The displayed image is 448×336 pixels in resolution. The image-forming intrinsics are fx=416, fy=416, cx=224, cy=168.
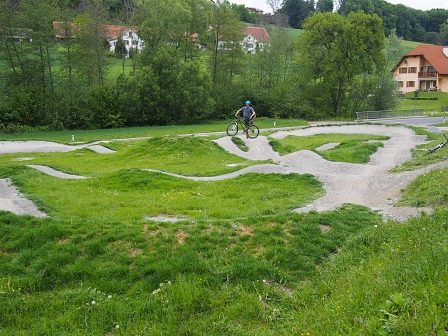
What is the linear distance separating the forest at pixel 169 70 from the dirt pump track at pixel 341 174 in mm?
20502

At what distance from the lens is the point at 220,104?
2274 inches

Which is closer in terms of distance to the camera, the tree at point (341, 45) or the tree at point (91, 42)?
the tree at point (91, 42)

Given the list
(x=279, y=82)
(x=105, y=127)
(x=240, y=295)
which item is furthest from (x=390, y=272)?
(x=279, y=82)

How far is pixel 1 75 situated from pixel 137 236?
4850 cm

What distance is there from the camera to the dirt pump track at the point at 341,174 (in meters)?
11.9

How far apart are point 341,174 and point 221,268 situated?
379 inches

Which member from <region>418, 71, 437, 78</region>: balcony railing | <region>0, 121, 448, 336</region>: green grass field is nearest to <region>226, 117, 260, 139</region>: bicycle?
<region>0, 121, 448, 336</region>: green grass field

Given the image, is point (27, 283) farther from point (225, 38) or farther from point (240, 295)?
point (225, 38)

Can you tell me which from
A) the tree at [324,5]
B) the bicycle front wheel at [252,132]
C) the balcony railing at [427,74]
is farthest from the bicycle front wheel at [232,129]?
the tree at [324,5]

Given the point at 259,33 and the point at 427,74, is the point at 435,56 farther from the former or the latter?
the point at 259,33

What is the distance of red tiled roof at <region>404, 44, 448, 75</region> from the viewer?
265 feet

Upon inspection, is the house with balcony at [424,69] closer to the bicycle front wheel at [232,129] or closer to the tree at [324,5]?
the tree at [324,5]

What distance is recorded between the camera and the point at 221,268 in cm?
826

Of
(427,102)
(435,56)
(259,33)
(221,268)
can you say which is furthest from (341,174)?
(435,56)
